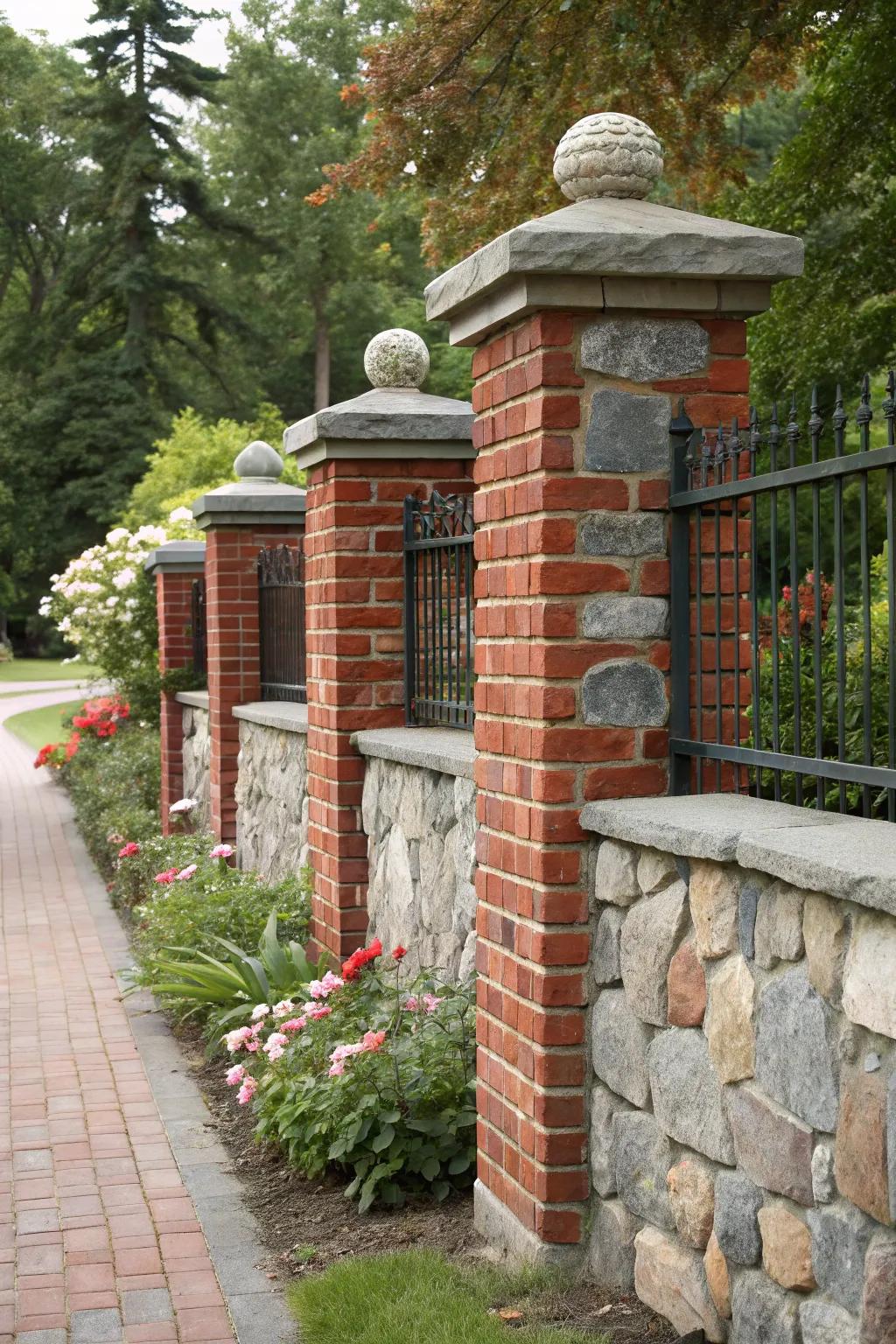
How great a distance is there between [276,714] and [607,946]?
4497 millimetres

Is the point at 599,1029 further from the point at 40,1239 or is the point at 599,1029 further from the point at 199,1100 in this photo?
the point at 199,1100

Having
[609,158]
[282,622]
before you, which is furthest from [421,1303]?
[282,622]

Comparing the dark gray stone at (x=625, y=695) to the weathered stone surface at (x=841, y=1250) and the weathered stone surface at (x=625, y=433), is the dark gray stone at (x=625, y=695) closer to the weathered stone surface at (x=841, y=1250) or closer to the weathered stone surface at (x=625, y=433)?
the weathered stone surface at (x=625, y=433)

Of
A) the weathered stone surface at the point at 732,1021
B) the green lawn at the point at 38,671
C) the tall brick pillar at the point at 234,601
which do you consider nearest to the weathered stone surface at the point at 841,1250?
the weathered stone surface at the point at 732,1021

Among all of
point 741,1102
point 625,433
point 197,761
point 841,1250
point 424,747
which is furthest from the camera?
point 197,761

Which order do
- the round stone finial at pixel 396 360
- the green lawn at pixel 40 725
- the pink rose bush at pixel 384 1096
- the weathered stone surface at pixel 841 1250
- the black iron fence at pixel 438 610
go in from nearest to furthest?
the weathered stone surface at pixel 841 1250
the pink rose bush at pixel 384 1096
the black iron fence at pixel 438 610
the round stone finial at pixel 396 360
the green lawn at pixel 40 725

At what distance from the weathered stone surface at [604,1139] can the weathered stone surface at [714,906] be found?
61cm

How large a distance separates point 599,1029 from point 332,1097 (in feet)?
4.05

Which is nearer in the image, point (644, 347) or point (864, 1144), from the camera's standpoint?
point (864, 1144)

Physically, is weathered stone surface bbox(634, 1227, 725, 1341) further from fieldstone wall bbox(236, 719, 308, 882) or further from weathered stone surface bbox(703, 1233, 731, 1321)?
fieldstone wall bbox(236, 719, 308, 882)

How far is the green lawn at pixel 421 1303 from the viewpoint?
3.42 meters

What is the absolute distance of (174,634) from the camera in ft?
39.1

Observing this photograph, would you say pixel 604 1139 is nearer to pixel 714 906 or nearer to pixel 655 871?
pixel 655 871

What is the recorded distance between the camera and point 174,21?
43.2m
